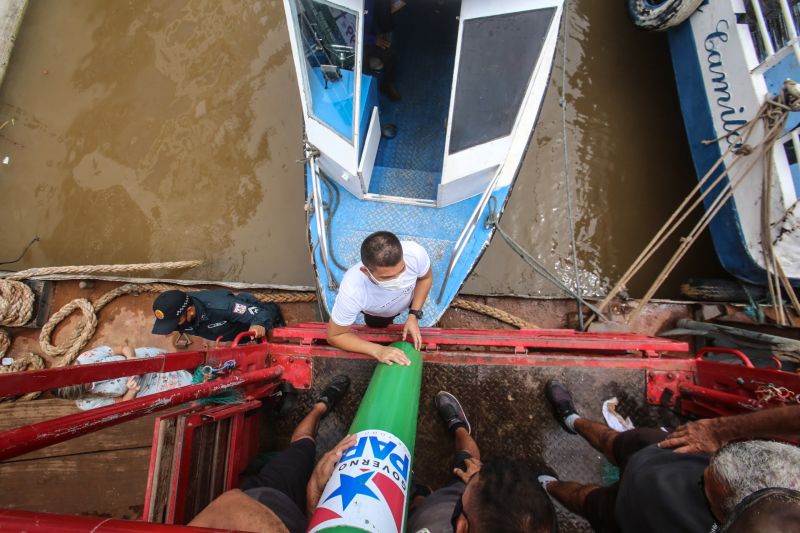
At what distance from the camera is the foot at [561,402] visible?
2.46m

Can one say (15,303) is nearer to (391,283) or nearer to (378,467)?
(391,283)

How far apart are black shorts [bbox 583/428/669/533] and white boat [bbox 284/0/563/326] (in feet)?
5.01

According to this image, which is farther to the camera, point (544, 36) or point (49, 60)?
point (49, 60)

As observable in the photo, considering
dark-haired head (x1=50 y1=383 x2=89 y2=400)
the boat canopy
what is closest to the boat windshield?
the boat canopy

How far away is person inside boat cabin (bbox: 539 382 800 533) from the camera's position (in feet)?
4.17

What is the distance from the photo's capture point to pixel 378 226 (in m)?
3.64

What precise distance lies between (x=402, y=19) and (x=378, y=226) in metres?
2.29

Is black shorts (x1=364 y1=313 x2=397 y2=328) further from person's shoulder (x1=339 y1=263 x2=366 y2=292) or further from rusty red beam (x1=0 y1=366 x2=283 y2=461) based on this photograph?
rusty red beam (x1=0 y1=366 x2=283 y2=461)

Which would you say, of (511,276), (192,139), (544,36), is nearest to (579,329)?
(511,276)

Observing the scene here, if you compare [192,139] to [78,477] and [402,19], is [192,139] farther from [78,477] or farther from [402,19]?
[78,477]

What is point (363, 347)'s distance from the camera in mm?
2365

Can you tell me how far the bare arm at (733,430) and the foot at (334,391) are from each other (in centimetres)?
179

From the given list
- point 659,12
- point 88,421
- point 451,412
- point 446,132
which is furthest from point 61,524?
point 659,12

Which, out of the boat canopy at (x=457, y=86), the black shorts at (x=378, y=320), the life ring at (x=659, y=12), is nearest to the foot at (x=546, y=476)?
the black shorts at (x=378, y=320)
